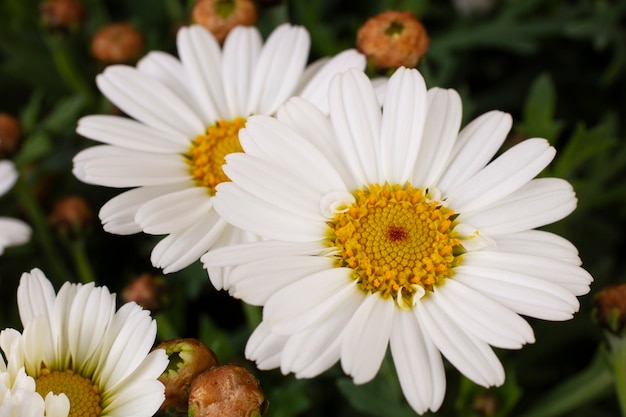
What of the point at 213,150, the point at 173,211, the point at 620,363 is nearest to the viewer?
the point at 173,211

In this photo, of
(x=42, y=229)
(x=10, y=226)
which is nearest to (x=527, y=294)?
(x=10, y=226)

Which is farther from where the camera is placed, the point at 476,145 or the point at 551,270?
the point at 476,145

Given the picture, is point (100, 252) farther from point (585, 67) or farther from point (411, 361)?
point (585, 67)

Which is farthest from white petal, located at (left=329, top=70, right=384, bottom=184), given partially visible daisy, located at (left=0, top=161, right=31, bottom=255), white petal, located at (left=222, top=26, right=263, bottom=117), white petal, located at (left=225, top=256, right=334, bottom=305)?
Result: partially visible daisy, located at (left=0, top=161, right=31, bottom=255)

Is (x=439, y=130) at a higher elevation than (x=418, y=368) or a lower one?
higher

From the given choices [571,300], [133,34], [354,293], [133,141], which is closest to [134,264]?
[133,34]

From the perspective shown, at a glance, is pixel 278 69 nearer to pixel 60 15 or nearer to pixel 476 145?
pixel 476 145
